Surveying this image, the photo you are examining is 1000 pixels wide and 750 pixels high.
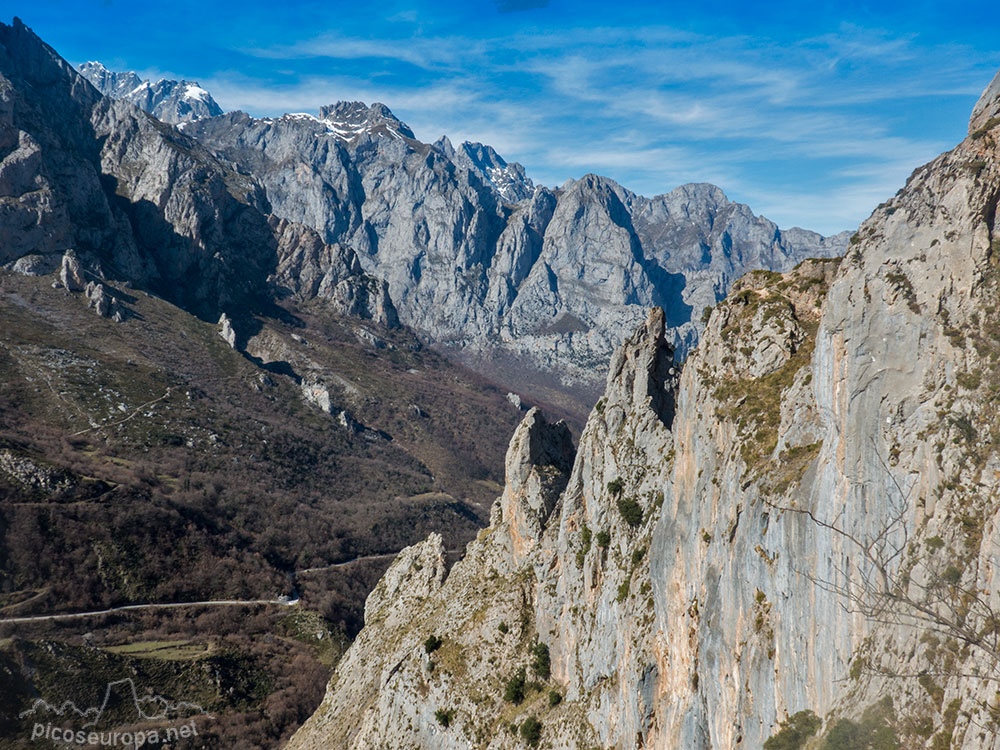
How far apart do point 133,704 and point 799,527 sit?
10807 centimetres

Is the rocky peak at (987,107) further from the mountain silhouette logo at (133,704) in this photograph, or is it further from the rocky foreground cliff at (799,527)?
the mountain silhouette logo at (133,704)

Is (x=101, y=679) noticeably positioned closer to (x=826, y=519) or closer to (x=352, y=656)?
(x=352, y=656)

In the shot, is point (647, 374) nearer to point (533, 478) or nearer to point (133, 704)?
point (533, 478)

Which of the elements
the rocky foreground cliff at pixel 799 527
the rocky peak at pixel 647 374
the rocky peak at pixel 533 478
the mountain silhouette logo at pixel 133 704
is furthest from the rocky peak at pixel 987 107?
the mountain silhouette logo at pixel 133 704

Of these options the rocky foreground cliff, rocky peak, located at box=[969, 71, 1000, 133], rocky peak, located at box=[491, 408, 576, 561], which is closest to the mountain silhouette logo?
the rocky foreground cliff

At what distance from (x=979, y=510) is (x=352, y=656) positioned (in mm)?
74308

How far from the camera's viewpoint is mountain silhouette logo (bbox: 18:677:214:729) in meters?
94.1

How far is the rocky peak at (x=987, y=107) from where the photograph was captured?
29.8 m

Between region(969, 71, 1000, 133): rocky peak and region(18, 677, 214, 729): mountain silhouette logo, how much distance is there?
116 meters

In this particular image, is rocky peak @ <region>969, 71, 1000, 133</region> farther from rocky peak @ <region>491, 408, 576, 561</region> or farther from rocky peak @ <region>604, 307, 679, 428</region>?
rocky peak @ <region>491, 408, 576, 561</region>

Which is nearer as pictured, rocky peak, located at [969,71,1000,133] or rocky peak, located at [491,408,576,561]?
rocky peak, located at [969,71,1000,133]

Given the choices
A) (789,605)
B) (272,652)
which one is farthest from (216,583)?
(789,605)

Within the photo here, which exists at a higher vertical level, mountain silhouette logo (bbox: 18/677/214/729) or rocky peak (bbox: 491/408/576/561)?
rocky peak (bbox: 491/408/576/561)

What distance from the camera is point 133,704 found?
10019 cm
